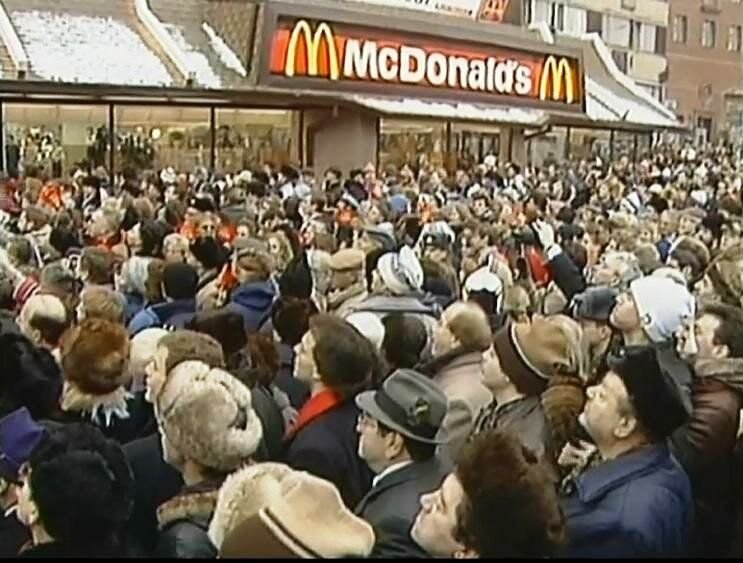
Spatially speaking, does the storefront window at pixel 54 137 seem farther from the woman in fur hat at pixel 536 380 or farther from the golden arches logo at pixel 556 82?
the woman in fur hat at pixel 536 380

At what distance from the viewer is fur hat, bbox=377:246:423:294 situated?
7895 millimetres

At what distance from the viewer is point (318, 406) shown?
539 cm

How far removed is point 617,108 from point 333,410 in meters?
31.2

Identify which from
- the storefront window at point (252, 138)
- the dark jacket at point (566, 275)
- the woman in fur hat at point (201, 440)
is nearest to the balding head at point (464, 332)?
the woman in fur hat at point (201, 440)

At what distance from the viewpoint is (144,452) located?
4.94m

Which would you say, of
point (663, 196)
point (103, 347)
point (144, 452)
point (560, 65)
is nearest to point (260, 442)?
point (144, 452)

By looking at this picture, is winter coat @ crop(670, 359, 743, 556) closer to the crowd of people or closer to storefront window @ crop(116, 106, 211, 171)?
the crowd of people

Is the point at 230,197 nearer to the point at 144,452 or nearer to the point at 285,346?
the point at 285,346

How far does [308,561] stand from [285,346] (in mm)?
3633

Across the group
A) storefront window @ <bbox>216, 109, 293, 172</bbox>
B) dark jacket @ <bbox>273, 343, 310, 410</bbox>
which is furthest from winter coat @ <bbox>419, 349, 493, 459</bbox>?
storefront window @ <bbox>216, 109, 293, 172</bbox>

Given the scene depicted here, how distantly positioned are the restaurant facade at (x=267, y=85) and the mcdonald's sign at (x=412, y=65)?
32mm

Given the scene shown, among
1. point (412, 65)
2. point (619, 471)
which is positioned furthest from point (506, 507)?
point (412, 65)

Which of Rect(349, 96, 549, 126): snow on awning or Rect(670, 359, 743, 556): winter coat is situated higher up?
Rect(349, 96, 549, 126): snow on awning

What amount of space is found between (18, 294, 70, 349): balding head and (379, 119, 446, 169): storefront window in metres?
21.5
